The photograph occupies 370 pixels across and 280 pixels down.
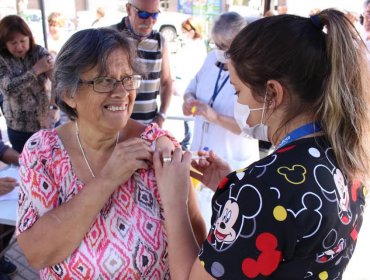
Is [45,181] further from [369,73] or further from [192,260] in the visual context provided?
[369,73]

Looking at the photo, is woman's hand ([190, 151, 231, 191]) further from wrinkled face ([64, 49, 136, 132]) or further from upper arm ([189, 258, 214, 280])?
upper arm ([189, 258, 214, 280])

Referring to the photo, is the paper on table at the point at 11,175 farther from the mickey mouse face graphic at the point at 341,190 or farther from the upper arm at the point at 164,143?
the mickey mouse face graphic at the point at 341,190

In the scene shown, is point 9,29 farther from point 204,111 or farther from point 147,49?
point 204,111

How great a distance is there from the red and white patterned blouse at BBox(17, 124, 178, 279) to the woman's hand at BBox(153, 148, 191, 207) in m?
0.15

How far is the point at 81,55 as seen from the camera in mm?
1292

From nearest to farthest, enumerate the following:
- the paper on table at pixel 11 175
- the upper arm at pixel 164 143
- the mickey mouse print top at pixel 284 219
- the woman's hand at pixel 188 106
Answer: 1. the mickey mouse print top at pixel 284 219
2. the upper arm at pixel 164 143
3. the paper on table at pixel 11 175
4. the woman's hand at pixel 188 106

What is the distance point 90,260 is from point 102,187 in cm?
25

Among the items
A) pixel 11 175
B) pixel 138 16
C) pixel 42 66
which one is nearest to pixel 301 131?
pixel 11 175

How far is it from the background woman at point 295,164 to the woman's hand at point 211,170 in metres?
0.50

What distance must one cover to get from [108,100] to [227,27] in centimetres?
143

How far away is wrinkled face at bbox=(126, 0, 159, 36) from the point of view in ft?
9.09

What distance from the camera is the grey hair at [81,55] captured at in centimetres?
130

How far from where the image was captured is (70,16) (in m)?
7.54

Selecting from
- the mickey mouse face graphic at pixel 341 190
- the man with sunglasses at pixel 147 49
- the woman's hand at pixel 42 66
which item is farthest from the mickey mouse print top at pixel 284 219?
the woman's hand at pixel 42 66
